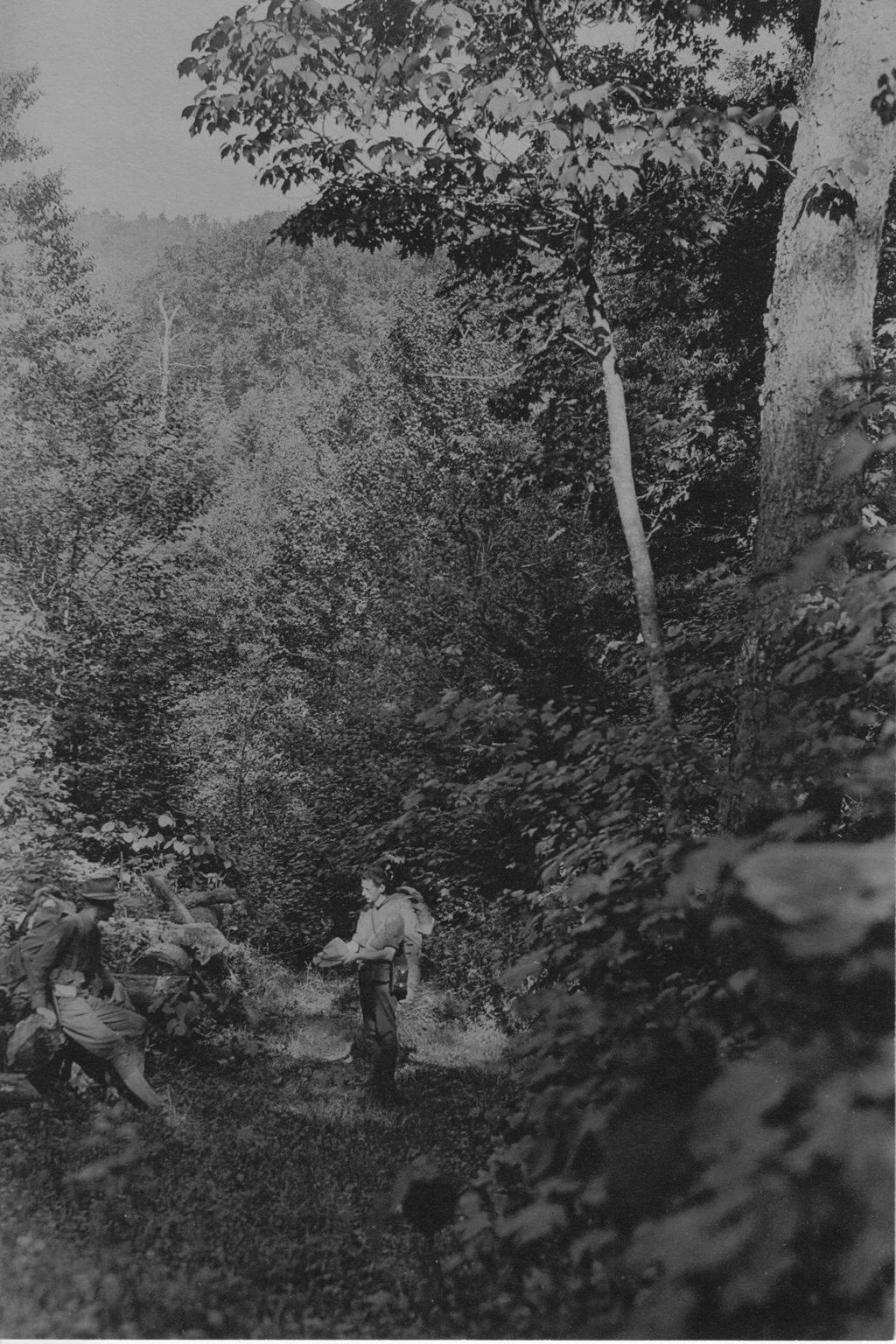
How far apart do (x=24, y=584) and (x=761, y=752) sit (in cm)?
1021

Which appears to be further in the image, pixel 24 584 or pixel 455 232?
pixel 24 584

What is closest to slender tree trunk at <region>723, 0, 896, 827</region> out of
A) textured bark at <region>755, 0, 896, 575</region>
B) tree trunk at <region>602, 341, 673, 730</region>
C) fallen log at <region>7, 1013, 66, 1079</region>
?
textured bark at <region>755, 0, 896, 575</region>

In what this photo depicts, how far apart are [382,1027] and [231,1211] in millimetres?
2372

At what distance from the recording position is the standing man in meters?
6.26

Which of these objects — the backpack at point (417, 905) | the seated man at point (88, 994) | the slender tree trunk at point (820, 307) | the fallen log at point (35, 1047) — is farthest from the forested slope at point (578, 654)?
the fallen log at point (35, 1047)

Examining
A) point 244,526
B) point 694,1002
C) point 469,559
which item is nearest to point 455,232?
point 694,1002

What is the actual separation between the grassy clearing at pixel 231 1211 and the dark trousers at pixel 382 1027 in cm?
23

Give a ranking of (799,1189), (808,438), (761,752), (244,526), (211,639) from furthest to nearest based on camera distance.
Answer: (244,526)
(211,639)
(808,438)
(761,752)
(799,1189)

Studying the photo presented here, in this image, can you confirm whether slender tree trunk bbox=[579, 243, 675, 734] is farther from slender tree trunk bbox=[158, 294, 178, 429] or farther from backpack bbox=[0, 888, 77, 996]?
slender tree trunk bbox=[158, 294, 178, 429]

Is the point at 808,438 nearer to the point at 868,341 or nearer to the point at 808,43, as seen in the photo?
the point at 868,341

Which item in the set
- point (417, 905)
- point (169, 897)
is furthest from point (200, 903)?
point (417, 905)

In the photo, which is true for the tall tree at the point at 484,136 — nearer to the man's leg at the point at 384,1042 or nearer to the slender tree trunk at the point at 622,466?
the slender tree trunk at the point at 622,466

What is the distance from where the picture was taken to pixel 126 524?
1216 cm

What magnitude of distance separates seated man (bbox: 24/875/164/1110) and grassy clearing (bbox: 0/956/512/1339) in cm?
31
